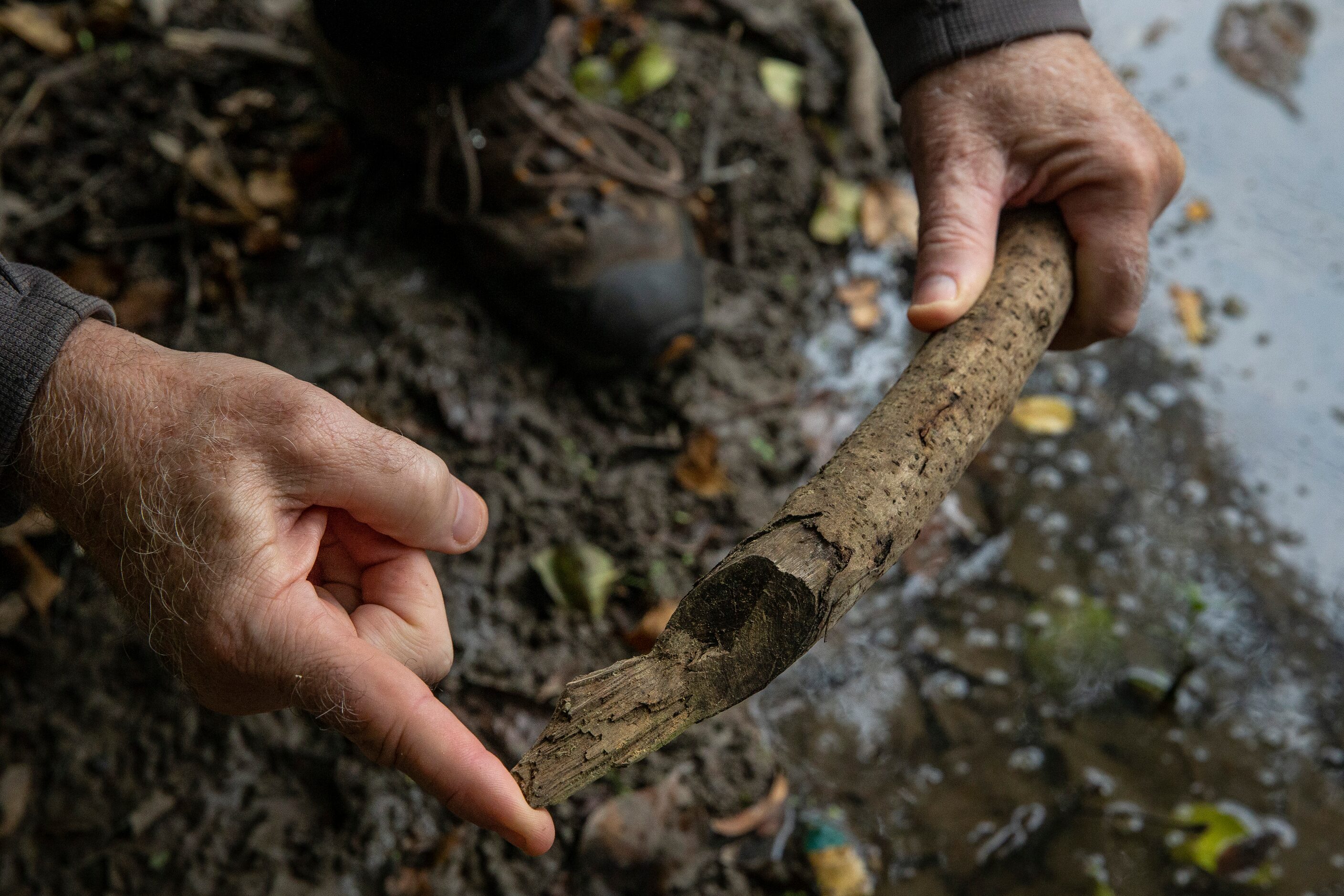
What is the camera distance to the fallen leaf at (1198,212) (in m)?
2.71

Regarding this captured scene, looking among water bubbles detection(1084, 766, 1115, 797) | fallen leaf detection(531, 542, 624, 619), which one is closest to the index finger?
fallen leaf detection(531, 542, 624, 619)

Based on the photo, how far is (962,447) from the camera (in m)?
1.20

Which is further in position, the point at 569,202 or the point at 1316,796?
the point at 569,202

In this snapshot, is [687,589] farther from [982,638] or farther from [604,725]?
[604,725]

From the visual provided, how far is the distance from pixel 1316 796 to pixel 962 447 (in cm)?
131

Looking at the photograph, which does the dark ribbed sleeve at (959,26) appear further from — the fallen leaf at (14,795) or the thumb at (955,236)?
the fallen leaf at (14,795)

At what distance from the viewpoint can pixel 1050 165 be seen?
4.78 ft

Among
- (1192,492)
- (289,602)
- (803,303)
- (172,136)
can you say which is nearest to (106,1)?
(172,136)

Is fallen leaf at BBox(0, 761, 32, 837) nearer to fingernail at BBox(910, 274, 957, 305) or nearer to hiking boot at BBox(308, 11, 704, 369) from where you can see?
hiking boot at BBox(308, 11, 704, 369)

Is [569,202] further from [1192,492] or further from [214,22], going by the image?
[1192,492]

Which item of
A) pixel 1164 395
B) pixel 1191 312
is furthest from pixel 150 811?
pixel 1191 312

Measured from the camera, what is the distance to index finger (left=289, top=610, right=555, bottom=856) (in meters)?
1.00

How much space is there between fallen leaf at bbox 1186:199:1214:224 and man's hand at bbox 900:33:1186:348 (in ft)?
4.49

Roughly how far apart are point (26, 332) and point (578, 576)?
1078 mm
